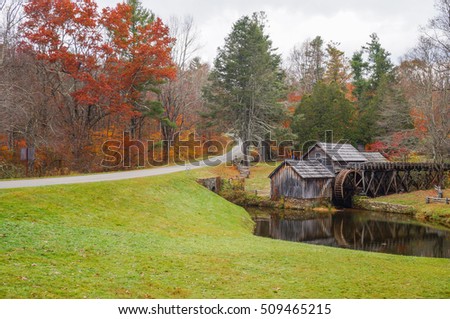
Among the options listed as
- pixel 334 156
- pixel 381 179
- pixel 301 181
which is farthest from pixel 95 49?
pixel 381 179

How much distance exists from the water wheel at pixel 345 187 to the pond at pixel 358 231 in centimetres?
225

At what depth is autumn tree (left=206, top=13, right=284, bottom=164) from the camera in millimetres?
40938

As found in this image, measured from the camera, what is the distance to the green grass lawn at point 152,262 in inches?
321

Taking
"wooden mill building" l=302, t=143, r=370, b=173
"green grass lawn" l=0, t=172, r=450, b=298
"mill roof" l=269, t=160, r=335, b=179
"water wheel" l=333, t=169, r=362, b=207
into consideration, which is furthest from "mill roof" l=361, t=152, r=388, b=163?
"green grass lawn" l=0, t=172, r=450, b=298

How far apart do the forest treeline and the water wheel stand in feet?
23.3

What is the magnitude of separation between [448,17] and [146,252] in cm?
3044

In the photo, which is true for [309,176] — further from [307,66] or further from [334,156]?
[307,66]

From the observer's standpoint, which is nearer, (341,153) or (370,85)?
(341,153)

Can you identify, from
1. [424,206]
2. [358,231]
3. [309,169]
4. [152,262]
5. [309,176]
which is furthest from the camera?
[309,169]

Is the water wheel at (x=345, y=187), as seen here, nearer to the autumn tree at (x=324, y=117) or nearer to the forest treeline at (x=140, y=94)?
the forest treeline at (x=140, y=94)

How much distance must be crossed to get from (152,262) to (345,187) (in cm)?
2768

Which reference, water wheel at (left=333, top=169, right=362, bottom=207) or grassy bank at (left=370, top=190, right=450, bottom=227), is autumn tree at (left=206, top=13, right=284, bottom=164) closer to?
water wheel at (left=333, top=169, right=362, bottom=207)

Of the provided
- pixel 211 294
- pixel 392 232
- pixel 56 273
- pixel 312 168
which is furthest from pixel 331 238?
pixel 56 273

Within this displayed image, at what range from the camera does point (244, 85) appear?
4191 cm
